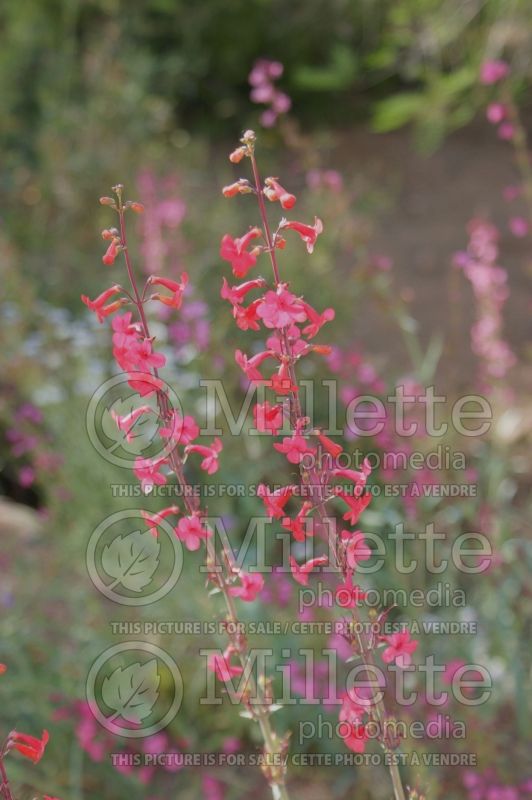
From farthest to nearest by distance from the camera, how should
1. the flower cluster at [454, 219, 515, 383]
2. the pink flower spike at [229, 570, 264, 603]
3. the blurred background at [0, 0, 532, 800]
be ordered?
the flower cluster at [454, 219, 515, 383] → the blurred background at [0, 0, 532, 800] → the pink flower spike at [229, 570, 264, 603]

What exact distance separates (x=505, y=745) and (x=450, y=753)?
0.17 m

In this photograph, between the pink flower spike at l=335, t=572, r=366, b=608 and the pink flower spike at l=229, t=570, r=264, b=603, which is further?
the pink flower spike at l=229, t=570, r=264, b=603

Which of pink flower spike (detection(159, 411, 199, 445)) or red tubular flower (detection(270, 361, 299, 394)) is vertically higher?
red tubular flower (detection(270, 361, 299, 394))

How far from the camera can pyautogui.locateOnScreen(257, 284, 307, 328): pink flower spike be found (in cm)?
127

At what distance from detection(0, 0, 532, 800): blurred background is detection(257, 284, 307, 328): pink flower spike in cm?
75

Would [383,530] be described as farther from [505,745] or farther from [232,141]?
[232,141]

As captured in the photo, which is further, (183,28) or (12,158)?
(183,28)

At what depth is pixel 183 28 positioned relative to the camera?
9.58 m

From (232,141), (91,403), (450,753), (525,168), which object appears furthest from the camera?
(232,141)

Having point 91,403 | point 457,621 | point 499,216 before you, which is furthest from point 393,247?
point 457,621

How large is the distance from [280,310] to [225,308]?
4.26 meters

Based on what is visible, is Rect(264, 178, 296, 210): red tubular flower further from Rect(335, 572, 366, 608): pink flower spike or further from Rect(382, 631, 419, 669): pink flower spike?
Rect(382, 631, 419, 669): pink flower spike

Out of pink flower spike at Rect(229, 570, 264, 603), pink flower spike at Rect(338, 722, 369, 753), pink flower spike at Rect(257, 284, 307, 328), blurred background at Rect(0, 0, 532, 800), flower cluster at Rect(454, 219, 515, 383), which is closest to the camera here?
pink flower spike at Rect(257, 284, 307, 328)

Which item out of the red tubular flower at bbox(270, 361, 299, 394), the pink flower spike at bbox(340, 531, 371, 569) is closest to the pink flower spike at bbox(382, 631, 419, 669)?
the pink flower spike at bbox(340, 531, 371, 569)
